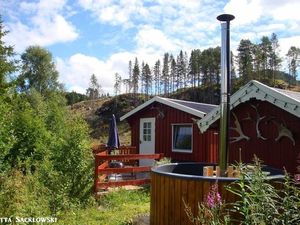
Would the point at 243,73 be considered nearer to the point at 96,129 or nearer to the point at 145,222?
the point at 96,129

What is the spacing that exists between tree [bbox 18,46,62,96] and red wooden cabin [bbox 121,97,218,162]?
97.5ft

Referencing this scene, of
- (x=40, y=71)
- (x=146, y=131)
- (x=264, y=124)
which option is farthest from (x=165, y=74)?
(x=264, y=124)

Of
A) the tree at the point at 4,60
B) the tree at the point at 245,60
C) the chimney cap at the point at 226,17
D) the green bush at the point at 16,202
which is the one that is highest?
the tree at the point at 245,60

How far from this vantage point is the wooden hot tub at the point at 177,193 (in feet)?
16.8

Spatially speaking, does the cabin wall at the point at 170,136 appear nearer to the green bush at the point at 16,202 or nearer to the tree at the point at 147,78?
the green bush at the point at 16,202

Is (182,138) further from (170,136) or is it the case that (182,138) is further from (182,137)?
(170,136)

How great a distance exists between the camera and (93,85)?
69.1 meters

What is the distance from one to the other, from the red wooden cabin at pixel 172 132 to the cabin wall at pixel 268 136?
4.03m

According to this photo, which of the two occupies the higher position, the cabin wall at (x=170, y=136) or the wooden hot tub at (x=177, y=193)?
the cabin wall at (x=170, y=136)

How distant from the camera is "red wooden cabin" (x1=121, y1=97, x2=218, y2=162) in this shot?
48.3ft

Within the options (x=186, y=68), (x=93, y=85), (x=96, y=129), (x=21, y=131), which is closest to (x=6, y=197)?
(x=21, y=131)

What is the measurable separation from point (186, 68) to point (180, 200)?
68.9m

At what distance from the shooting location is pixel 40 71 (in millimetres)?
45312

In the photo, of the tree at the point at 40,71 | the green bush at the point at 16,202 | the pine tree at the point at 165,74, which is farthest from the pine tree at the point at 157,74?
the green bush at the point at 16,202
